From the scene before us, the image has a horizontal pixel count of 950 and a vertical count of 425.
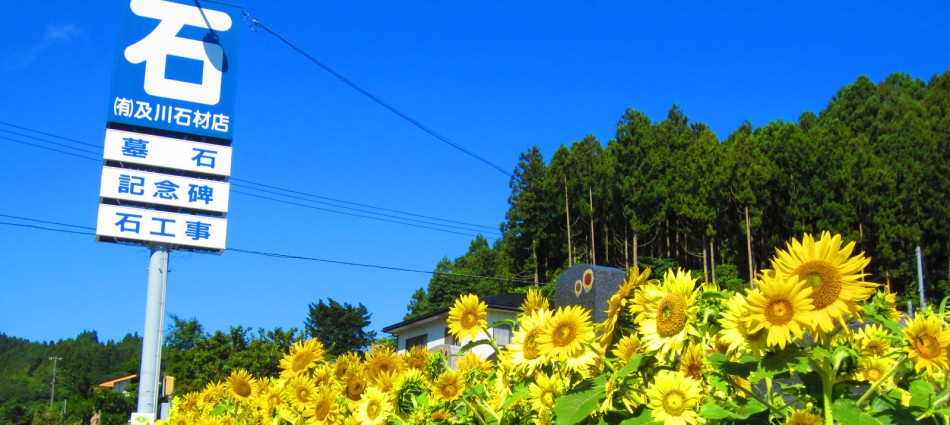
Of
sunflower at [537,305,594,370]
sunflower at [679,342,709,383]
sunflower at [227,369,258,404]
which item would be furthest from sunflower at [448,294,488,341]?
sunflower at [227,369,258,404]

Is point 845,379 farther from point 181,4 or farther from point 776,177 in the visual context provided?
point 776,177

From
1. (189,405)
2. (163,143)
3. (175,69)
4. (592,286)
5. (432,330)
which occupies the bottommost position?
(189,405)

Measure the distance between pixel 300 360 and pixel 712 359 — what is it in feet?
6.50

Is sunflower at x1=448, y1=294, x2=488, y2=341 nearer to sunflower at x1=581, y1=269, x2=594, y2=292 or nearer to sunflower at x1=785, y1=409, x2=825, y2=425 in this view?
Result: sunflower at x1=785, y1=409, x2=825, y2=425

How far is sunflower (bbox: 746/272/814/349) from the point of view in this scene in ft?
4.56

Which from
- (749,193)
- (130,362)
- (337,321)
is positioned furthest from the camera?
(130,362)

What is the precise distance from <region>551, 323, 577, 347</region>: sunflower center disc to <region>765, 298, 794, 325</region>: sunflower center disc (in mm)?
533

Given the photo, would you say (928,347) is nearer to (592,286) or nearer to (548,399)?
(548,399)

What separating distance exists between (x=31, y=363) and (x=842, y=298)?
141m

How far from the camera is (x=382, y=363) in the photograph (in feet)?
9.53

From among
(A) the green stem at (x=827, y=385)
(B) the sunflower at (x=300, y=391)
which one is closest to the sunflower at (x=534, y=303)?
(A) the green stem at (x=827, y=385)

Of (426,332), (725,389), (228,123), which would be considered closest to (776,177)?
(426,332)

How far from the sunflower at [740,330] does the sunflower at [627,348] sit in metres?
0.28

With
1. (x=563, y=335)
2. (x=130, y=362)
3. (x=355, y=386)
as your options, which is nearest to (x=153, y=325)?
(x=355, y=386)
